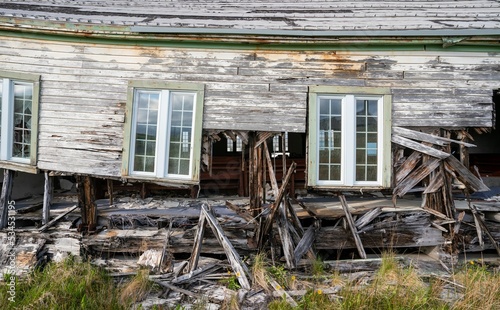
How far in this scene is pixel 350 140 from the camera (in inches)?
270

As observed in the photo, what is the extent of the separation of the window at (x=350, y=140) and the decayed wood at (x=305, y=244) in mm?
939

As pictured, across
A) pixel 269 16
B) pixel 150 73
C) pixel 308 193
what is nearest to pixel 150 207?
pixel 150 73

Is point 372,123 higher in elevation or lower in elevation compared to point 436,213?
higher

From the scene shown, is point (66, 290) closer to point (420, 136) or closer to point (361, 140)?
point (361, 140)

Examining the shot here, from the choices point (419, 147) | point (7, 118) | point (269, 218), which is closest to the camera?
point (269, 218)

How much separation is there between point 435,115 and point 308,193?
448 cm

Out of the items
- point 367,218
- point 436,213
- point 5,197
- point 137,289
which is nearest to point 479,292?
point 436,213

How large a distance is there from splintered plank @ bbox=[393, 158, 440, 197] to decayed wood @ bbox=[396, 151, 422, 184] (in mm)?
75

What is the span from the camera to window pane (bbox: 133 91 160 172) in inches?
276

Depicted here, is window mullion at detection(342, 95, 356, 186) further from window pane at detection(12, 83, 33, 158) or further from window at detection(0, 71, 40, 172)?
window pane at detection(12, 83, 33, 158)

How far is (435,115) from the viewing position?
6.90m

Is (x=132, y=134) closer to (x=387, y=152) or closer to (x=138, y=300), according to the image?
(x=138, y=300)

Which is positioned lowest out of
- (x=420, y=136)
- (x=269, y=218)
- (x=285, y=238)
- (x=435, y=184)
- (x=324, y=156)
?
(x=285, y=238)

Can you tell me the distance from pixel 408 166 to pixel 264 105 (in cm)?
274
